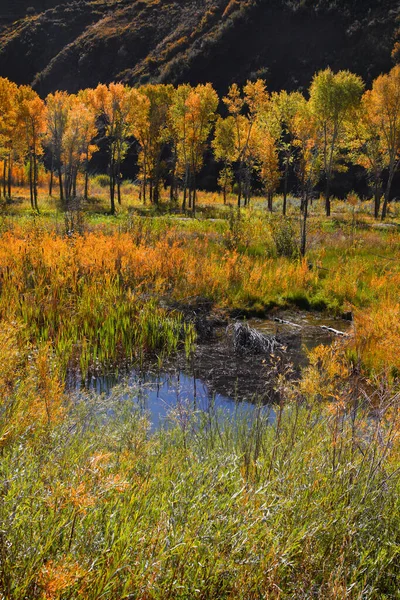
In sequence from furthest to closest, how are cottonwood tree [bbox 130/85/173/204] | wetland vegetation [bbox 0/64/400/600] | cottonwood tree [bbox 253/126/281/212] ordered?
cottonwood tree [bbox 130/85/173/204] < cottonwood tree [bbox 253/126/281/212] < wetland vegetation [bbox 0/64/400/600]

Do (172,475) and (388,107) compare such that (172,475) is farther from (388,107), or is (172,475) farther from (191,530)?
(388,107)

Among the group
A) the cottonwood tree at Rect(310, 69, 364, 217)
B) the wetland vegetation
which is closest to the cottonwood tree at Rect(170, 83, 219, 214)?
the cottonwood tree at Rect(310, 69, 364, 217)

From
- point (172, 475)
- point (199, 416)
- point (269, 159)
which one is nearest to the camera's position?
point (172, 475)

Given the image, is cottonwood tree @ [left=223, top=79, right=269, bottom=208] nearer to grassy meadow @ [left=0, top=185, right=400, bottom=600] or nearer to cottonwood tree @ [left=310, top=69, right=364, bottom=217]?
cottonwood tree @ [left=310, top=69, right=364, bottom=217]

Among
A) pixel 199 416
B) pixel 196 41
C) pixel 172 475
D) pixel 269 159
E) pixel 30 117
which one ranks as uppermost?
pixel 196 41

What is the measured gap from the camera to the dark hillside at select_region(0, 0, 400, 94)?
222ft

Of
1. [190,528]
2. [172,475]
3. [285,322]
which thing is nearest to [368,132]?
[285,322]

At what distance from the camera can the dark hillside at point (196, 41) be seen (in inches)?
2662

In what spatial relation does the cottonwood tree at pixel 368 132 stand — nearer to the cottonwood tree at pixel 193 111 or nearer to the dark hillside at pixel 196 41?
the cottonwood tree at pixel 193 111

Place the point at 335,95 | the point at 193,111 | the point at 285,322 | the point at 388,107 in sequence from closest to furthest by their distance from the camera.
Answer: the point at 285,322, the point at 388,107, the point at 335,95, the point at 193,111

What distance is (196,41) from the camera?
82.2 m

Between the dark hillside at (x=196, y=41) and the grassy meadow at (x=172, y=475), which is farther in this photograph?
the dark hillside at (x=196, y=41)

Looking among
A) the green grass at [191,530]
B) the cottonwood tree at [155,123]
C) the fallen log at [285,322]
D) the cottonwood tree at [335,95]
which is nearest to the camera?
the green grass at [191,530]

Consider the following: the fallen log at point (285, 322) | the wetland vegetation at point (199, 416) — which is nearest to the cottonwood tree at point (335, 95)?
the wetland vegetation at point (199, 416)
